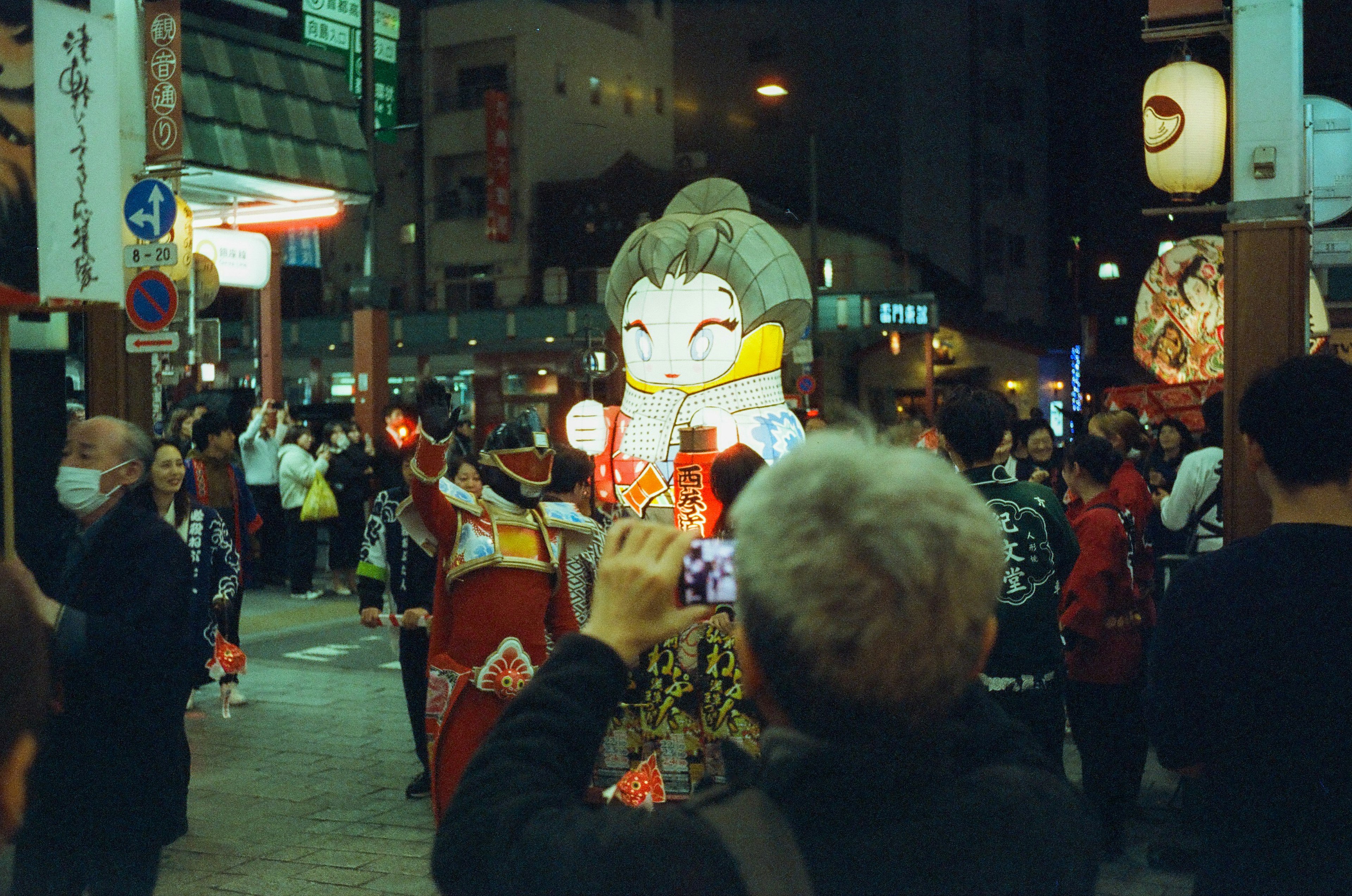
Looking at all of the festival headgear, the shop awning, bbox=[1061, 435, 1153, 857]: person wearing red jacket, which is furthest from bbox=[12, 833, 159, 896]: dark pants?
the shop awning

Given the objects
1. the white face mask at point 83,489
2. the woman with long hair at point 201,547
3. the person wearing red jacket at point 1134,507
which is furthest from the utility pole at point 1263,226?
the woman with long hair at point 201,547

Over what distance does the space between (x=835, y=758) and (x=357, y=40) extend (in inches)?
741

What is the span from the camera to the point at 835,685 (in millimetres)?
1445

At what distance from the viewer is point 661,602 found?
1.67 m

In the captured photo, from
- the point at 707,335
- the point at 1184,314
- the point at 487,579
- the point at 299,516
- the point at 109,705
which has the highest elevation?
the point at 1184,314

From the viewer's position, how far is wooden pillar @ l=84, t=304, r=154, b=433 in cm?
780

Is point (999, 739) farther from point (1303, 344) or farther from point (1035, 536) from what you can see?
point (1303, 344)

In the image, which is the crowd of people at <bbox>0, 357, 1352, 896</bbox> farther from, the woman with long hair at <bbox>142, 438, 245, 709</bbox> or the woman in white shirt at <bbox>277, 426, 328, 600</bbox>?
the woman in white shirt at <bbox>277, 426, 328, 600</bbox>

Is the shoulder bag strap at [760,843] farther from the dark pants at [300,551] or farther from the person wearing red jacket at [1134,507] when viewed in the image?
the dark pants at [300,551]

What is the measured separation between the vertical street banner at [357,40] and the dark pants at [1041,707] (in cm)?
1266

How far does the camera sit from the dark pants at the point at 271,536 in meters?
14.4

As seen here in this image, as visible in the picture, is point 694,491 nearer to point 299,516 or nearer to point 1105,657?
point 1105,657

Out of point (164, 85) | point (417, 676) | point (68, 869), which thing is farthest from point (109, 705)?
point (164, 85)

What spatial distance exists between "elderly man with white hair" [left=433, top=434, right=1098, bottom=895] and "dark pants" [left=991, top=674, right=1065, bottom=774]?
3052 millimetres
